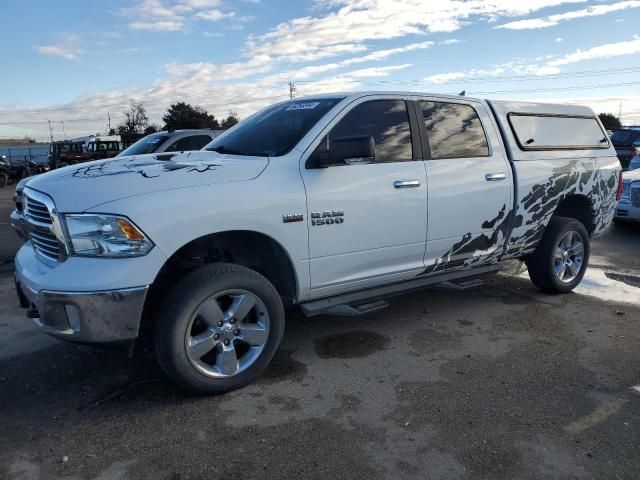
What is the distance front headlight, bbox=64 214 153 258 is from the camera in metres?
3.00

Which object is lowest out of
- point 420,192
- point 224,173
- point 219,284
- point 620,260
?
point 620,260

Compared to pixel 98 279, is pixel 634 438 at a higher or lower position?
lower

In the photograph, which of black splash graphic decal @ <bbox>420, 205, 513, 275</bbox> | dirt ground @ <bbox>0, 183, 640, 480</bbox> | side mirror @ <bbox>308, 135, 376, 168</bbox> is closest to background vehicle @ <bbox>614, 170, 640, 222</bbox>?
dirt ground @ <bbox>0, 183, 640, 480</bbox>

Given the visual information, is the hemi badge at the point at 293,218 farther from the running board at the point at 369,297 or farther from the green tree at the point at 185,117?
the green tree at the point at 185,117

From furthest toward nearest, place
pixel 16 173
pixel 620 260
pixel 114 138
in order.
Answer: pixel 114 138 < pixel 16 173 < pixel 620 260

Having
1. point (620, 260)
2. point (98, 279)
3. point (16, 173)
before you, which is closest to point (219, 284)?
point (98, 279)

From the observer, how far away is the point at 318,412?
3.29 metres

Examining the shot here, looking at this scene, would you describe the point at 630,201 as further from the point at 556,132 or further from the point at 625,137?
the point at 625,137

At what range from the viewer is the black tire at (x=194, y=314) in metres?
3.20

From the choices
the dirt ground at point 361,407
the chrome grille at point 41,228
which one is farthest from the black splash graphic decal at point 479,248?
the chrome grille at point 41,228

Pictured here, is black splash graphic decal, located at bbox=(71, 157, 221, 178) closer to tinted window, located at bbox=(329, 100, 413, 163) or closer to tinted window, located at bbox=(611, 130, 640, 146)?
tinted window, located at bbox=(329, 100, 413, 163)

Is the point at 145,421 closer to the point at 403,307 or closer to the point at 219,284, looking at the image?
the point at 219,284

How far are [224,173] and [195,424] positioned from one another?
1.53 meters

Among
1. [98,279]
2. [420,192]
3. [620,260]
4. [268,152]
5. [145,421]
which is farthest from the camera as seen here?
[620,260]
